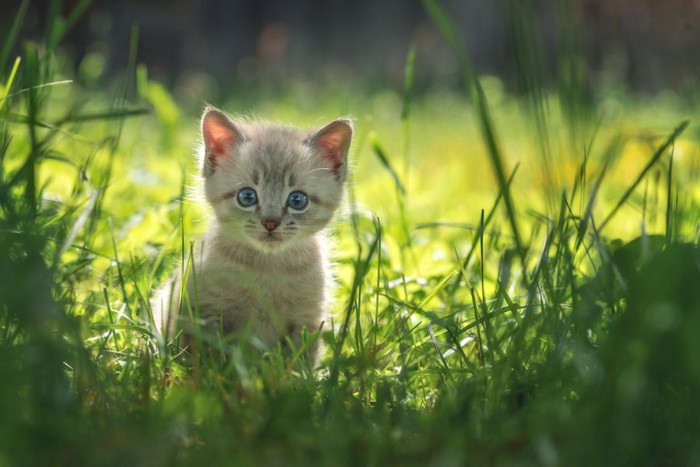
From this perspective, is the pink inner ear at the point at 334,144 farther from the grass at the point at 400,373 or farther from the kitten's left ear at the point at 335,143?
the grass at the point at 400,373

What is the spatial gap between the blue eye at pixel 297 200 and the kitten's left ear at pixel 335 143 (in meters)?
0.16

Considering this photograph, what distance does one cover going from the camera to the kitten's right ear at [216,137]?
235cm

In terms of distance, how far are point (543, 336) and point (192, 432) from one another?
74 centimetres

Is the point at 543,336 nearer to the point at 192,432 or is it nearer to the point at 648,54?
the point at 192,432

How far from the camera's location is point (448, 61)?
10.7m

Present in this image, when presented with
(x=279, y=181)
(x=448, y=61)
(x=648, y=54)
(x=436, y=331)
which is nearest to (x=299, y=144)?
(x=279, y=181)

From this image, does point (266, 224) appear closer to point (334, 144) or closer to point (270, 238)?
point (270, 238)

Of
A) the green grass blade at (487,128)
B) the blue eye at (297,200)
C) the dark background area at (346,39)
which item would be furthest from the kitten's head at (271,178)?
the dark background area at (346,39)

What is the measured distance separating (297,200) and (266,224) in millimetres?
182

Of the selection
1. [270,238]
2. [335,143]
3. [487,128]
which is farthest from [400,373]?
[335,143]

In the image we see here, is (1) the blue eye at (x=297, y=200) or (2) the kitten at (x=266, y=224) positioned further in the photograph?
(1) the blue eye at (x=297, y=200)

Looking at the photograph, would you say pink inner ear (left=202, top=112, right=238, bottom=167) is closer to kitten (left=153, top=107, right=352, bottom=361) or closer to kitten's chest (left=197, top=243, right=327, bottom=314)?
kitten (left=153, top=107, right=352, bottom=361)

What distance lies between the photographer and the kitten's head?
2.28 metres

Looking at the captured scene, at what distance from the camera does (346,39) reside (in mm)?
12062
